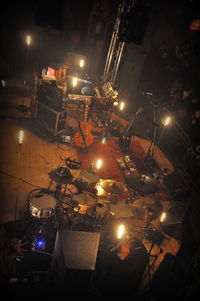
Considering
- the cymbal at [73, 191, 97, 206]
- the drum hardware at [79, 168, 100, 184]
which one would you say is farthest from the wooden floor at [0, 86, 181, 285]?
the cymbal at [73, 191, 97, 206]

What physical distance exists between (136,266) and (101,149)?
638 cm

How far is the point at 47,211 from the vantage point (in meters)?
7.35

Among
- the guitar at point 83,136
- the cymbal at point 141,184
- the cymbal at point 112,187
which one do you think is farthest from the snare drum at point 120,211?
the guitar at point 83,136

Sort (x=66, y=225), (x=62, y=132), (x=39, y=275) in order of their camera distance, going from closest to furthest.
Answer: (x=39, y=275), (x=66, y=225), (x=62, y=132)

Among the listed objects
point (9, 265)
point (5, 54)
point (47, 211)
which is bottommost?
point (9, 265)

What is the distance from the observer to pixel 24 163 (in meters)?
10.4

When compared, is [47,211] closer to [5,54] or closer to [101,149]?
[101,149]

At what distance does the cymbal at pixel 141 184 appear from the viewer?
7727 millimetres

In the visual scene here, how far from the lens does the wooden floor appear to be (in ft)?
27.9

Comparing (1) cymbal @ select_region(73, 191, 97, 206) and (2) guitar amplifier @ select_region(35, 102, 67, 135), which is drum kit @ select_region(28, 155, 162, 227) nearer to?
(1) cymbal @ select_region(73, 191, 97, 206)

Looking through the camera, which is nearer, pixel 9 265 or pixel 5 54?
pixel 9 265

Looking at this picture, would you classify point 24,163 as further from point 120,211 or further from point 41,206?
point 120,211

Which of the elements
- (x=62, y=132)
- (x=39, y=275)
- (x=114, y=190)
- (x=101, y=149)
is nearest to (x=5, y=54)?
(x=62, y=132)

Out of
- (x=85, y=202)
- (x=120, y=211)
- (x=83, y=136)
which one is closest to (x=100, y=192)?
(x=85, y=202)
